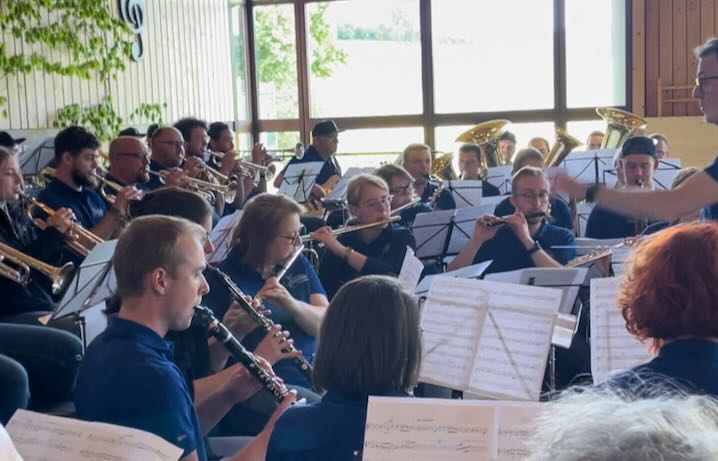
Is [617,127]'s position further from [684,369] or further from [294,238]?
[684,369]

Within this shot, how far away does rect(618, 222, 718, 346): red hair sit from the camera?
6.60 feet

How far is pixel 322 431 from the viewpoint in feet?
6.98

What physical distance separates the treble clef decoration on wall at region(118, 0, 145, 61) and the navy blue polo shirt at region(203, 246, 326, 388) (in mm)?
6006

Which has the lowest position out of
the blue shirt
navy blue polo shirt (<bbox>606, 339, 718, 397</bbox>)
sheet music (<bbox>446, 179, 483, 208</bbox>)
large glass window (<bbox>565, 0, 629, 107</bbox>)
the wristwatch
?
the blue shirt

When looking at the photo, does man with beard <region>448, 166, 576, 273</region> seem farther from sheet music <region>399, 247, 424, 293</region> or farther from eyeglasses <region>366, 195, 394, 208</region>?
sheet music <region>399, 247, 424, 293</region>

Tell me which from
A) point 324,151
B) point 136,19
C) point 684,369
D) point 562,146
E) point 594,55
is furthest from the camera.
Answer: point 594,55

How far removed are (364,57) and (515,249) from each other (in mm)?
7507

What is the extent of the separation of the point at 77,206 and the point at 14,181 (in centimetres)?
74

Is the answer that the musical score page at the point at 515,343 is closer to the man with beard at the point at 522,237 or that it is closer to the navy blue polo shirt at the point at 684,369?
the navy blue polo shirt at the point at 684,369

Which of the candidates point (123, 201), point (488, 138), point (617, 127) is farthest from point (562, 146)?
point (123, 201)

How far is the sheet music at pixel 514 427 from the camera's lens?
1.87 meters

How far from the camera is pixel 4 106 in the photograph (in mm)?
7129

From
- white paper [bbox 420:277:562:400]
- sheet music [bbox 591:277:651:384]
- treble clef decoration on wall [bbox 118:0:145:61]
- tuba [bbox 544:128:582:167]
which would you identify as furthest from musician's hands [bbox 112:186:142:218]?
treble clef decoration on wall [bbox 118:0:145:61]

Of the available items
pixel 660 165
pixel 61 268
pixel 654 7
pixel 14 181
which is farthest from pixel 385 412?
pixel 654 7
